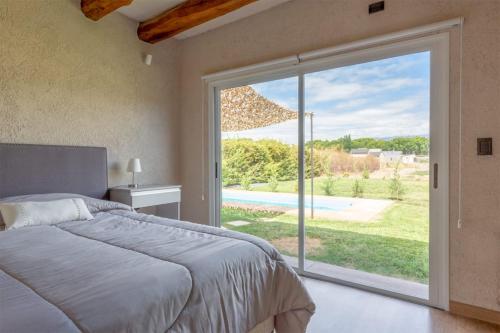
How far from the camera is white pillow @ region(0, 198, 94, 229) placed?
2064 mm

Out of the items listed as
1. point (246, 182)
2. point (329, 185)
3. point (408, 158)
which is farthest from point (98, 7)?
point (408, 158)

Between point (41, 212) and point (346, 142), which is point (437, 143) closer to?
point (346, 142)

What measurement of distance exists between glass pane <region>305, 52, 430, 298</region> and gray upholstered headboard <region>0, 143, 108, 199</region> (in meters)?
2.17

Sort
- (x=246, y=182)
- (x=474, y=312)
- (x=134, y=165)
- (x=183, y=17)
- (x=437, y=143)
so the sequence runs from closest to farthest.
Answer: (x=474, y=312), (x=437, y=143), (x=183, y=17), (x=134, y=165), (x=246, y=182)

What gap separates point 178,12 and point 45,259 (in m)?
2.64

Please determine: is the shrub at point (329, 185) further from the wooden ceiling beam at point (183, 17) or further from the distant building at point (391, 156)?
the wooden ceiling beam at point (183, 17)

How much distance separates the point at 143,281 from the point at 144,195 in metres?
2.19

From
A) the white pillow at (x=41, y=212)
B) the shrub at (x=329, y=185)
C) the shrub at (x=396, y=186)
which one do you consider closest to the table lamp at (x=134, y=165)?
the white pillow at (x=41, y=212)

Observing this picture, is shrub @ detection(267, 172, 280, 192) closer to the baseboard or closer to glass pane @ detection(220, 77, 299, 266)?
glass pane @ detection(220, 77, 299, 266)

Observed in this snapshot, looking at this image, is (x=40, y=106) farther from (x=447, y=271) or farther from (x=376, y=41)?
(x=447, y=271)

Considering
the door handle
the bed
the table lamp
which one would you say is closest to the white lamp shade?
the table lamp

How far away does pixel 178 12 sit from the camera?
306 cm

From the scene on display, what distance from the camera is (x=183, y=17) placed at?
305 cm

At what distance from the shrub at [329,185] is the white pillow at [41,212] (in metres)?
2.05
